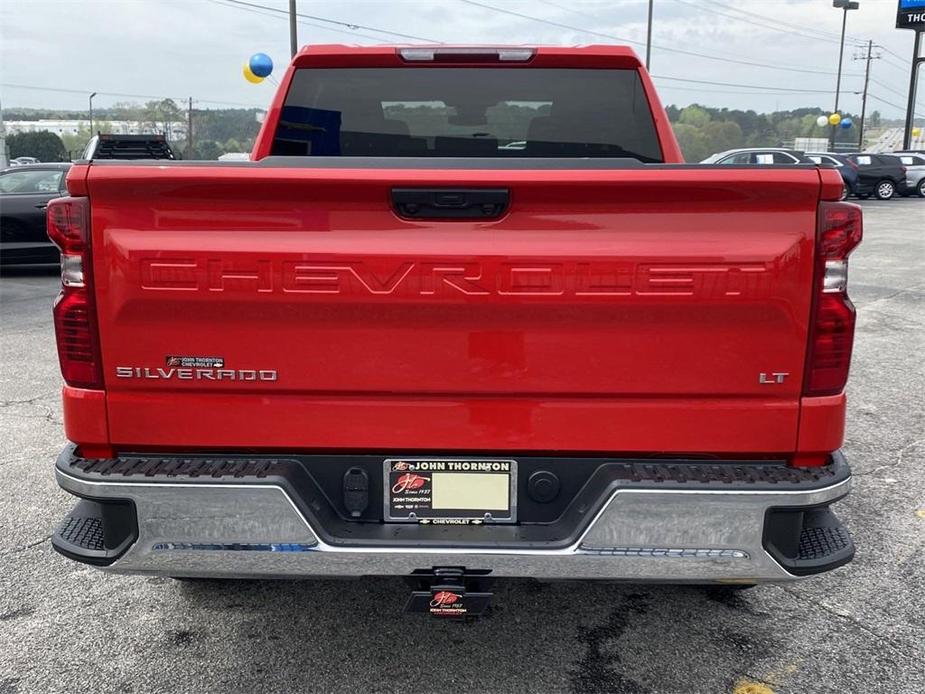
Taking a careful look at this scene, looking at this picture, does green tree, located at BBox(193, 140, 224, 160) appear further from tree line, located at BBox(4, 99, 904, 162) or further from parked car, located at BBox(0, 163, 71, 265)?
parked car, located at BBox(0, 163, 71, 265)

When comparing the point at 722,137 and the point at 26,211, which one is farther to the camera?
the point at 722,137

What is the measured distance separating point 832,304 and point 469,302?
1.00m

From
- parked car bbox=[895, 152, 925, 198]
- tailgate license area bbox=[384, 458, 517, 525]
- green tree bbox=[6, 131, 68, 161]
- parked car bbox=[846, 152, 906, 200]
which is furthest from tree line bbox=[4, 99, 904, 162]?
parked car bbox=[895, 152, 925, 198]

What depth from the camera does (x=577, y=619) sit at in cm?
316

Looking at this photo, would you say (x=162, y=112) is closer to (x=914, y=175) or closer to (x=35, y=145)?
(x=35, y=145)

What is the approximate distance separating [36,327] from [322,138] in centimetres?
625

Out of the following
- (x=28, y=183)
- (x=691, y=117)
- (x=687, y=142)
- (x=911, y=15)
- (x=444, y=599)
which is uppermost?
(x=911, y=15)

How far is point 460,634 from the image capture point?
306cm

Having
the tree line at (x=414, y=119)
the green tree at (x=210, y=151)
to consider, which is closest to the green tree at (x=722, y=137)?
the tree line at (x=414, y=119)

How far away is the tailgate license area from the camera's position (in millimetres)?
2377

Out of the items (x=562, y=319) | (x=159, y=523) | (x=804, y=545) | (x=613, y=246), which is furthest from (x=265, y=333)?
(x=804, y=545)

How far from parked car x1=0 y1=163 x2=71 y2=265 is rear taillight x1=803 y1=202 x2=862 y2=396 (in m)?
11.2

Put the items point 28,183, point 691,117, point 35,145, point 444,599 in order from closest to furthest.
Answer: point 444,599 < point 28,183 < point 691,117 < point 35,145

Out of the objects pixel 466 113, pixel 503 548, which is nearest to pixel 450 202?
pixel 503 548
